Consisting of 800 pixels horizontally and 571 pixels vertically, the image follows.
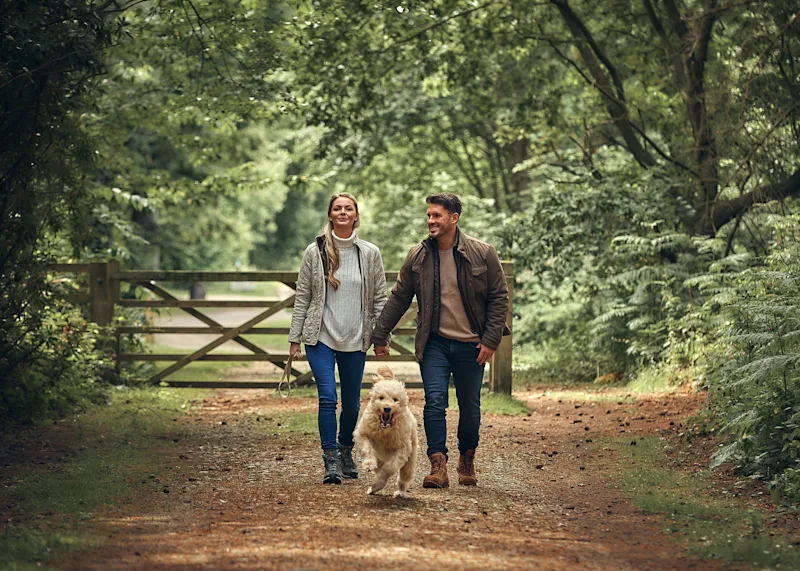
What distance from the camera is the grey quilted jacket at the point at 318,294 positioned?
27.1ft

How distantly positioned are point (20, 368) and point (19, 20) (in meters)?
3.88

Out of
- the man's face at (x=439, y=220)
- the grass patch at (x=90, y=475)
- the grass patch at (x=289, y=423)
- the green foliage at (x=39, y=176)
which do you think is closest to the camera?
the grass patch at (x=90, y=475)

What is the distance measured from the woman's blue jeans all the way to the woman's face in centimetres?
92

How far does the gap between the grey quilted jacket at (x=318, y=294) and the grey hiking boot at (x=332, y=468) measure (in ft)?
2.79

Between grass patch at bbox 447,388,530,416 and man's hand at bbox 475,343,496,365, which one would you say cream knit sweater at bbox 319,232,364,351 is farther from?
grass patch at bbox 447,388,530,416

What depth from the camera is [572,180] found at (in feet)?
60.0

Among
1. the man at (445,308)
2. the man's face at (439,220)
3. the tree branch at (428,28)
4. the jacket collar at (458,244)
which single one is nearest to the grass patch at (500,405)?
the man at (445,308)

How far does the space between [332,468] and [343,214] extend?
197 cm

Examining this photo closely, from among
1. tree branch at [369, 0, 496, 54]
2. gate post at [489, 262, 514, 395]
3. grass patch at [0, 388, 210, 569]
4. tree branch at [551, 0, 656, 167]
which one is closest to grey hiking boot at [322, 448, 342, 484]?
grass patch at [0, 388, 210, 569]

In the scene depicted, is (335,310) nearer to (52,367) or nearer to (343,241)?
(343,241)

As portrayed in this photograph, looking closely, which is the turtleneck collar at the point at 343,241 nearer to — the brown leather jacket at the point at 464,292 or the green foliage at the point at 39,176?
the brown leather jacket at the point at 464,292

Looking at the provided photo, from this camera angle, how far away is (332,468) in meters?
8.25

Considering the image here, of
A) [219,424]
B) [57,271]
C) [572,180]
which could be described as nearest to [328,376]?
[219,424]

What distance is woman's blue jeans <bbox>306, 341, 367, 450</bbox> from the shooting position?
8234 mm
